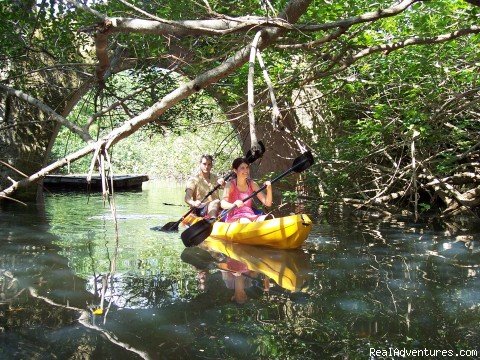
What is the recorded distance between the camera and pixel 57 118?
15.5 ft

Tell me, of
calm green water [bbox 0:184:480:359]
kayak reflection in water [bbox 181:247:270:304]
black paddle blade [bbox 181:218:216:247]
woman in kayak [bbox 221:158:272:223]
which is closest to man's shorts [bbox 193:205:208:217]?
woman in kayak [bbox 221:158:272:223]

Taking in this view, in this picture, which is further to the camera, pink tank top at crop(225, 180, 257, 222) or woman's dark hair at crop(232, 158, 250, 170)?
pink tank top at crop(225, 180, 257, 222)

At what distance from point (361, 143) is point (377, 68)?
1317 mm

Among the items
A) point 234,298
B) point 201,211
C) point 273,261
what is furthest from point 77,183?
point 234,298

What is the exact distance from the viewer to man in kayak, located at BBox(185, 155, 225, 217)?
8117 millimetres

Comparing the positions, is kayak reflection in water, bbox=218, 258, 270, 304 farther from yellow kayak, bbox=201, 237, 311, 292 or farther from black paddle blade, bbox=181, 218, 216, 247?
black paddle blade, bbox=181, 218, 216, 247

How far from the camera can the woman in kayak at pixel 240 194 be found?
6.95m

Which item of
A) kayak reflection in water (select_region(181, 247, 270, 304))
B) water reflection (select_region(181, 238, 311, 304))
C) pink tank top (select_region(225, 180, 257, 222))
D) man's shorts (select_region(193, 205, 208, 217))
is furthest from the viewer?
man's shorts (select_region(193, 205, 208, 217))

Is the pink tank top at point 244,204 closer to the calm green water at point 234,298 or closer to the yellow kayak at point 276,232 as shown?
the yellow kayak at point 276,232

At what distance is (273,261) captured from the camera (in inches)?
230

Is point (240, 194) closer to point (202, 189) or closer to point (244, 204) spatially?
point (244, 204)

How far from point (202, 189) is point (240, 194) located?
135cm

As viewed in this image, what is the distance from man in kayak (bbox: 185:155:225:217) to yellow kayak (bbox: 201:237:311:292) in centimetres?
93

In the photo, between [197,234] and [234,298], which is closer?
[234,298]
